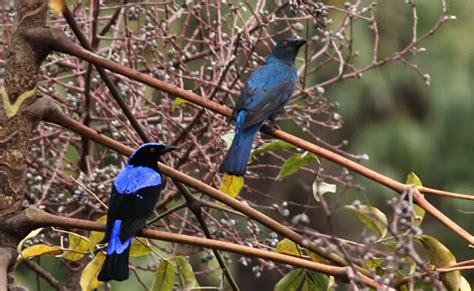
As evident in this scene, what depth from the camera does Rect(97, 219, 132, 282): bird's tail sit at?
283cm

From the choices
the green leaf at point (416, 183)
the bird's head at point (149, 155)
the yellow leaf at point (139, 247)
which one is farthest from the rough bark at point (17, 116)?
the green leaf at point (416, 183)

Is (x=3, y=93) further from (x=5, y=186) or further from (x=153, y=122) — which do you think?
(x=153, y=122)

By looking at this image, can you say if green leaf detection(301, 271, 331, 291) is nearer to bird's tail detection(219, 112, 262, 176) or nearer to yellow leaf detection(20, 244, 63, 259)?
bird's tail detection(219, 112, 262, 176)

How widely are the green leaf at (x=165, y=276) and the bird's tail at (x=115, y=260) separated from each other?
11 cm

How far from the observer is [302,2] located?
118 inches

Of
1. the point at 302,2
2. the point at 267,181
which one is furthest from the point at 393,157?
the point at 302,2

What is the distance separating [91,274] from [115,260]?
0.08 m

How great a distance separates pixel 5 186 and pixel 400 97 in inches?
→ 429

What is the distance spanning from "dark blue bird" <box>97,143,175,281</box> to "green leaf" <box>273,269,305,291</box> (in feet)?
1.39

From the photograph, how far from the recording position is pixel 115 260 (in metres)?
2.87

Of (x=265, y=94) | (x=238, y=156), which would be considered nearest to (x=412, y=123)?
(x=265, y=94)

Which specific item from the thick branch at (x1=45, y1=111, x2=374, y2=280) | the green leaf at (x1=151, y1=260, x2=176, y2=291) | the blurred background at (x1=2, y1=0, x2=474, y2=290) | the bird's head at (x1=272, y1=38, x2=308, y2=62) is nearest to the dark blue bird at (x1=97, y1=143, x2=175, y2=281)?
the green leaf at (x1=151, y1=260, x2=176, y2=291)

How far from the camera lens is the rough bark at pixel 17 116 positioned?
2.63 metres

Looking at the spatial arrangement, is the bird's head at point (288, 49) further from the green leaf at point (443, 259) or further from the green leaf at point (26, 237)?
the green leaf at point (26, 237)
